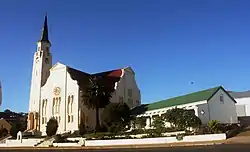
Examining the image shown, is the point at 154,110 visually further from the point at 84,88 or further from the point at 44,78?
the point at 44,78

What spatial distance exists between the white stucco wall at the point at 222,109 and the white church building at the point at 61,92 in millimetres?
24568

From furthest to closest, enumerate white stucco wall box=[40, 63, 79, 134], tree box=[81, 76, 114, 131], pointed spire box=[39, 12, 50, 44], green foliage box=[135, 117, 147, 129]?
pointed spire box=[39, 12, 50, 44], white stucco wall box=[40, 63, 79, 134], tree box=[81, 76, 114, 131], green foliage box=[135, 117, 147, 129]

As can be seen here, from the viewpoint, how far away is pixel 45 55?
2945 inches

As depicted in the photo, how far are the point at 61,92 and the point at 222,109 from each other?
33620 mm

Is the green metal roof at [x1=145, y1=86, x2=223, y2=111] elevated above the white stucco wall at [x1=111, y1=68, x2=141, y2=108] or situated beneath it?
situated beneath

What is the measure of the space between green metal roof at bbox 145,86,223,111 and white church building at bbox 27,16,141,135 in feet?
42.3

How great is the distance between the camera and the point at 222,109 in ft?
157

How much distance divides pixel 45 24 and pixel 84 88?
26945 millimetres

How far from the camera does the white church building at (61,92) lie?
63406mm

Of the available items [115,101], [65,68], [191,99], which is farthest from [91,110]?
[191,99]

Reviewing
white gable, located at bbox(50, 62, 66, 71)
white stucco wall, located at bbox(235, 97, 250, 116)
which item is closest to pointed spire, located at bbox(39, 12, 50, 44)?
white gable, located at bbox(50, 62, 66, 71)

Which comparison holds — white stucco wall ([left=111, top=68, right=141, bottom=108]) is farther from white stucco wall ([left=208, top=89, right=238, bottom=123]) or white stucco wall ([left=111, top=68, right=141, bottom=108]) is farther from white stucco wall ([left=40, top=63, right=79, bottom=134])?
white stucco wall ([left=208, top=89, right=238, bottom=123])

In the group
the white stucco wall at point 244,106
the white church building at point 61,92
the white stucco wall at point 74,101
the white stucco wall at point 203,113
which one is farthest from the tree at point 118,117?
the white stucco wall at point 244,106

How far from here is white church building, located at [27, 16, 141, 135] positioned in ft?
208
